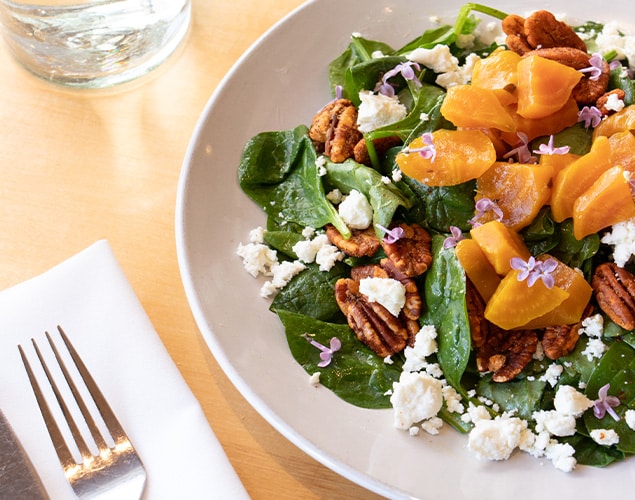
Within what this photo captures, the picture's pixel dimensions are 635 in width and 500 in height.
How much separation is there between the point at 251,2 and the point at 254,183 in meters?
0.83

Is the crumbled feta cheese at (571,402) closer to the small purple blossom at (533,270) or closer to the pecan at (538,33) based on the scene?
the small purple blossom at (533,270)

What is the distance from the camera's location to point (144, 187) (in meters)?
1.99

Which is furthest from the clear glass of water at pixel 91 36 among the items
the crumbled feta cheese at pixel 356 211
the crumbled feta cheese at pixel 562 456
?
the crumbled feta cheese at pixel 562 456

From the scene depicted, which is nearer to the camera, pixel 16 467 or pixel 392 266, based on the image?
pixel 16 467

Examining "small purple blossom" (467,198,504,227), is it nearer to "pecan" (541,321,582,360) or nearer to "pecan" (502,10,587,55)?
"pecan" (541,321,582,360)

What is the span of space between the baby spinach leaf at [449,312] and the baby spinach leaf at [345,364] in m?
0.11

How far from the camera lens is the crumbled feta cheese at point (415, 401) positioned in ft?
4.73

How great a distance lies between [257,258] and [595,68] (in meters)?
0.89

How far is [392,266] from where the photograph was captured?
1.62m

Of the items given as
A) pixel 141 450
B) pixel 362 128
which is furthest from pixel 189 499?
pixel 362 128

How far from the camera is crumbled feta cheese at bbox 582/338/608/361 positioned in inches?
59.2

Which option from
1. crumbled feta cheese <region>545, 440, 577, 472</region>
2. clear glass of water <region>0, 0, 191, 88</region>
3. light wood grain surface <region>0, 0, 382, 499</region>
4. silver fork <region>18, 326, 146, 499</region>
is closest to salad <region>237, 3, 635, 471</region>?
crumbled feta cheese <region>545, 440, 577, 472</region>

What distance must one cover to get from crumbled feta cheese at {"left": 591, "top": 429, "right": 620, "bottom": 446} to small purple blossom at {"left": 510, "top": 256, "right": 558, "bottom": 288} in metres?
0.28

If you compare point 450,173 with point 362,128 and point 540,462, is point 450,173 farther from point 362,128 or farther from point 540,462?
point 540,462
